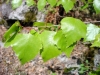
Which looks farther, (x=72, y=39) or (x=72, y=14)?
(x=72, y=14)

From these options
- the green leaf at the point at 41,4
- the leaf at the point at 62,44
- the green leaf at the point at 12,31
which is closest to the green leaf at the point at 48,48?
the leaf at the point at 62,44

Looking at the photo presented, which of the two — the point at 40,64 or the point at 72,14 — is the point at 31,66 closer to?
the point at 40,64

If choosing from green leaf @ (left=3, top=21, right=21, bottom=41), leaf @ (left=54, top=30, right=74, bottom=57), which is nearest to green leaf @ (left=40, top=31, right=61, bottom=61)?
leaf @ (left=54, top=30, right=74, bottom=57)

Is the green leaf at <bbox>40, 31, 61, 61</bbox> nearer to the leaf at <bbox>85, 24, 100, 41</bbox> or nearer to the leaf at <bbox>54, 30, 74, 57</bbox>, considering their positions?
the leaf at <bbox>54, 30, 74, 57</bbox>

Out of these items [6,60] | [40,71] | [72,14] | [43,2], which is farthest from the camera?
[72,14]

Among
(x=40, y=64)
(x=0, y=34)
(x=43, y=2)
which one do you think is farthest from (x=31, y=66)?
(x=43, y=2)

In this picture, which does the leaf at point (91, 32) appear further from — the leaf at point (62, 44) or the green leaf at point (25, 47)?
the green leaf at point (25, 47)

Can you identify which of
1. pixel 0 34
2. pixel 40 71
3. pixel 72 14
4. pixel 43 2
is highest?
pixel 43 2
